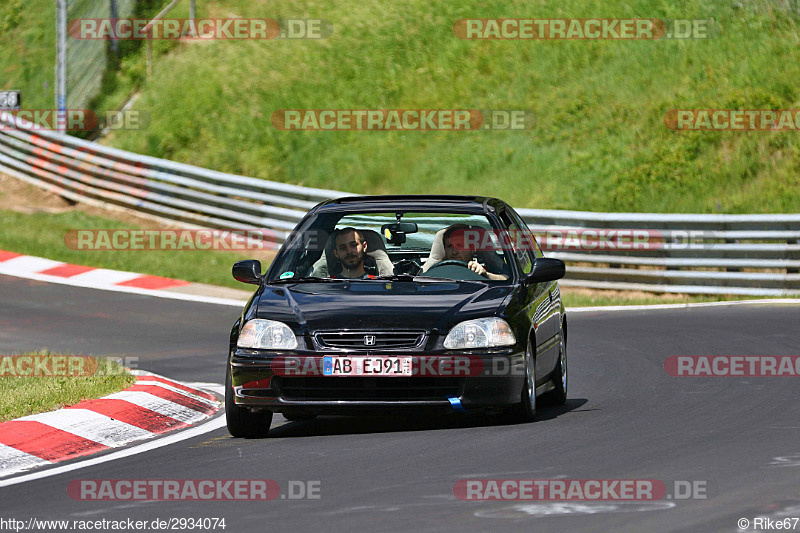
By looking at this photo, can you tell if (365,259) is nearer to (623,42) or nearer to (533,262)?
(533,262)

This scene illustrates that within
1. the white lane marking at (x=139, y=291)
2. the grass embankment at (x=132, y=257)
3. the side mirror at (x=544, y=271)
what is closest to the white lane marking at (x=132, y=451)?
the side mirror at (x=544, y=271)

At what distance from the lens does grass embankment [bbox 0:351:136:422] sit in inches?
398

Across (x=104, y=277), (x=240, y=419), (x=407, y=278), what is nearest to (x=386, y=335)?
(x=407, y=278)

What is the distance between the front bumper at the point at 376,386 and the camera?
8.93m

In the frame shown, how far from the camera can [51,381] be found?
11.3m

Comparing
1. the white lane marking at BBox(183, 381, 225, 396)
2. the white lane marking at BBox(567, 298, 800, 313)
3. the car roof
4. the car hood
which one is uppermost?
the car roof

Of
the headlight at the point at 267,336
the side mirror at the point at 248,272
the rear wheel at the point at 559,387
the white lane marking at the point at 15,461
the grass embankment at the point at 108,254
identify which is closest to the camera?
the white lane marking at the point at 15,461

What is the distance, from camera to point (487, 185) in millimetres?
26531

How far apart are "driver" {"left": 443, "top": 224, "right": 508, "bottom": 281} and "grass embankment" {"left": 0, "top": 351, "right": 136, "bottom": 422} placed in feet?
8.57

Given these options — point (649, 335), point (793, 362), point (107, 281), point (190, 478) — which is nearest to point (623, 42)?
point (107, 281)

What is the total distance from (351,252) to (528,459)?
271 centimetres

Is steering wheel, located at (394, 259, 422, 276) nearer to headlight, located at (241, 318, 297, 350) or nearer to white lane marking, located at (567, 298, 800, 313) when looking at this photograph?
headlight, located at (241, 318, 297, 350)

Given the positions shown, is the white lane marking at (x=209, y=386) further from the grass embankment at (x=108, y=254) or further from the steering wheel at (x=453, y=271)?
the grass embankment at (x=108, y=254)

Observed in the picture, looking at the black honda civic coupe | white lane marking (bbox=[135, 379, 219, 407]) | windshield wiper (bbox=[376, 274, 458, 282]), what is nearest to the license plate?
the black honda civic coupe
